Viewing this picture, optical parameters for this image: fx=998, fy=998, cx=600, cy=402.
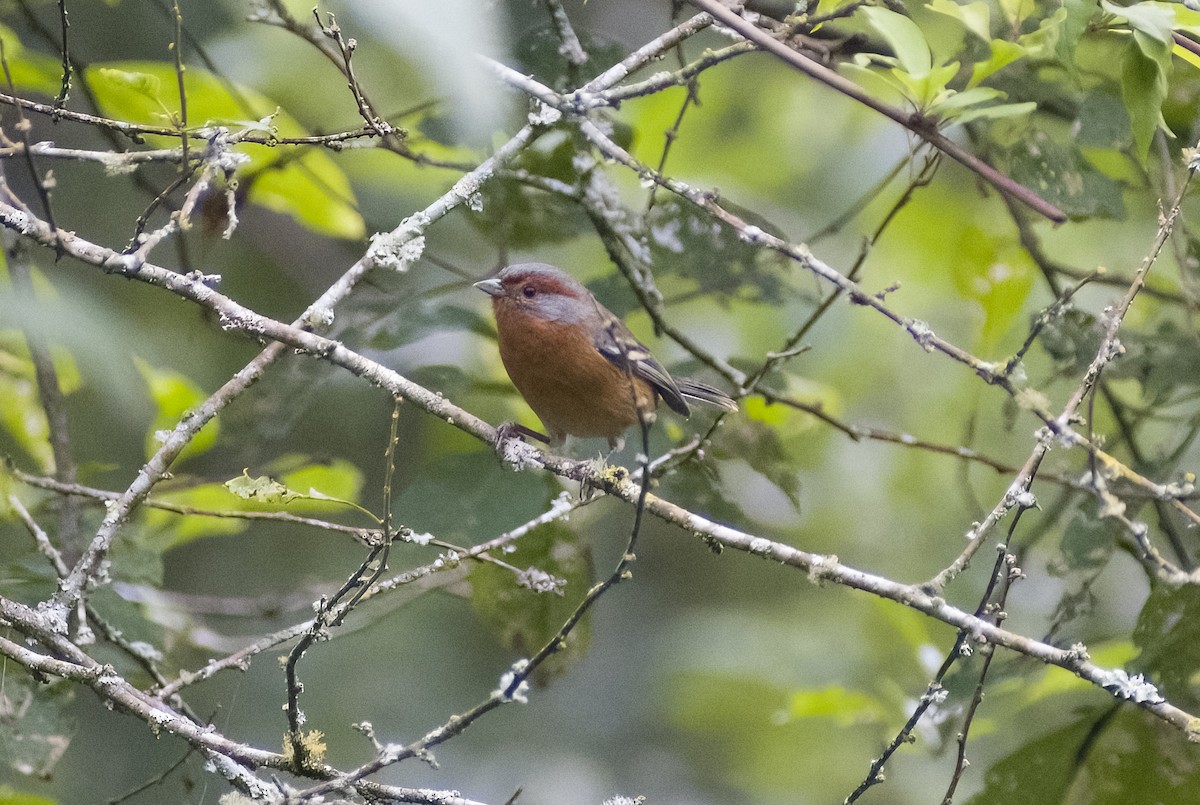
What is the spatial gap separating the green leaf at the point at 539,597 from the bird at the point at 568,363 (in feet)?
1.23

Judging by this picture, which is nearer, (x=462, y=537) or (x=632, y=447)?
(x=462, y=537)

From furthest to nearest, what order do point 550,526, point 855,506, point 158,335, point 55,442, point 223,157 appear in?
point 855,506 < point 158,335 < point 550,526 < point 55,442 < point 223,157

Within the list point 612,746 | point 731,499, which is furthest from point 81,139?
point 612,746

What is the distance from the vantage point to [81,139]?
359 cm

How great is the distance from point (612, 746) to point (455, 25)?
3695mm

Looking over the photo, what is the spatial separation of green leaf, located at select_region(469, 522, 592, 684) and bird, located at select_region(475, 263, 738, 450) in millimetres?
375

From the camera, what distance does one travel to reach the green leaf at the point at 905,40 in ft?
6.87

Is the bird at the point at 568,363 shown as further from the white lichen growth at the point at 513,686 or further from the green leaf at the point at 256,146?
the white lichen growth at the point at 513,686

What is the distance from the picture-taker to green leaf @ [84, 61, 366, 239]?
268 centimetres

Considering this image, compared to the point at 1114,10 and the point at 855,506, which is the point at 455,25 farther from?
the point at 855,506

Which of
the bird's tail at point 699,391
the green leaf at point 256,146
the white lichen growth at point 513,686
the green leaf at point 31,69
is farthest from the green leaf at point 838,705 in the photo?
the green leaf at point 31,69

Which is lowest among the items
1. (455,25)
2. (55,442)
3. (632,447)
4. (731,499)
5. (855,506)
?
(455,25)

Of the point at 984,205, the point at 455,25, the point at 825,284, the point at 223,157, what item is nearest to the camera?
the point at 455,25

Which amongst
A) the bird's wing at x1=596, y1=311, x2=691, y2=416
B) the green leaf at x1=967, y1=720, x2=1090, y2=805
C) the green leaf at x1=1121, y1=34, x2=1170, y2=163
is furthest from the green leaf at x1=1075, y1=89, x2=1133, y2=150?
the green leaf at x1=967, y1=720, x2=1090, y2=805
